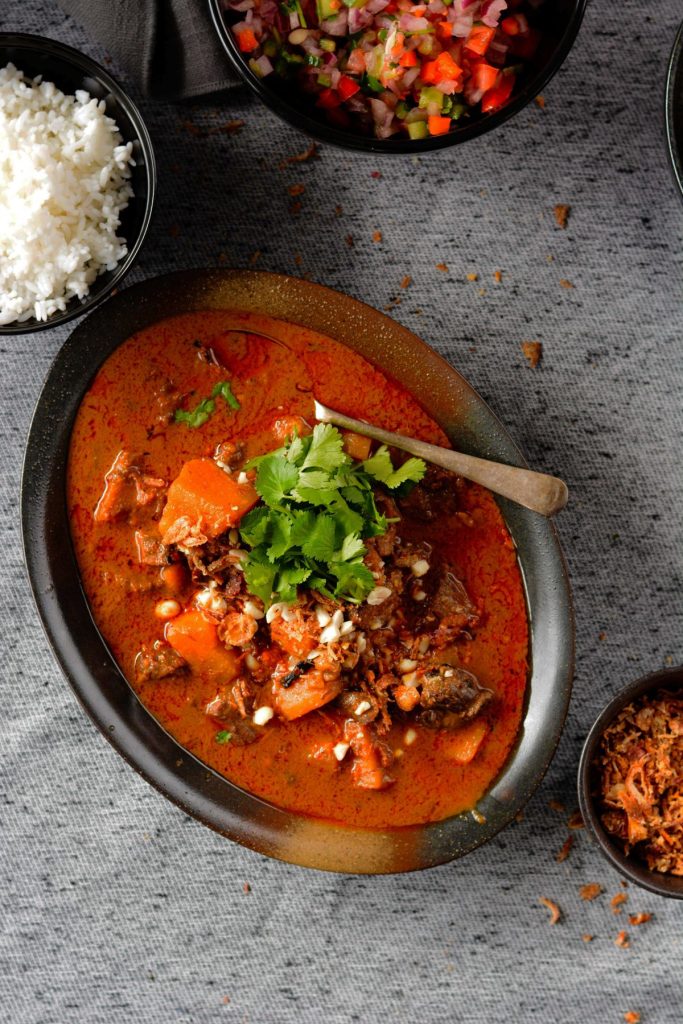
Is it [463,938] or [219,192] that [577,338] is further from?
[463,938]

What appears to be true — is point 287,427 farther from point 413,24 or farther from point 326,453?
point 413,24

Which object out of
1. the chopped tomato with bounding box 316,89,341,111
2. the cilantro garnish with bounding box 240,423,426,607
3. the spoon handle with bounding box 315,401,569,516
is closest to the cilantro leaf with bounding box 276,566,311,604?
the cilantro garnish with bounding box 240,423,426,607

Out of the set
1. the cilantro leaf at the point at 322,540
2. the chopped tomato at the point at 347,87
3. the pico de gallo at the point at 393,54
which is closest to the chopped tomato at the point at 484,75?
the pico de gallo at the point at 393,54

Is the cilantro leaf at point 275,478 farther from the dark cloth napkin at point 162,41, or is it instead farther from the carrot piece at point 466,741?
the dark cloth napkin at point 162,41

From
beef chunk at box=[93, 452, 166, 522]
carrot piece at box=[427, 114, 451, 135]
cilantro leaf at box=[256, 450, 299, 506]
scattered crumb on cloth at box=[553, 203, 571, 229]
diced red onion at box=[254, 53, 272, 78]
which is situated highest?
diced red onion at box=[254, 53, 272, 78]

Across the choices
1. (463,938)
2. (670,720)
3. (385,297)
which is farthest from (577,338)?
(463,938)

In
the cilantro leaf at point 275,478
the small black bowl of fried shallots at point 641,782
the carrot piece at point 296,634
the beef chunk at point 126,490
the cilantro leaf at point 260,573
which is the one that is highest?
the cilantro leaf at point 275,478

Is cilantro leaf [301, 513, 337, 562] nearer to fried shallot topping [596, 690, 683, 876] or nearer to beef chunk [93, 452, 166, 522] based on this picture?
beef chunk [93, 452, 166, 522]
